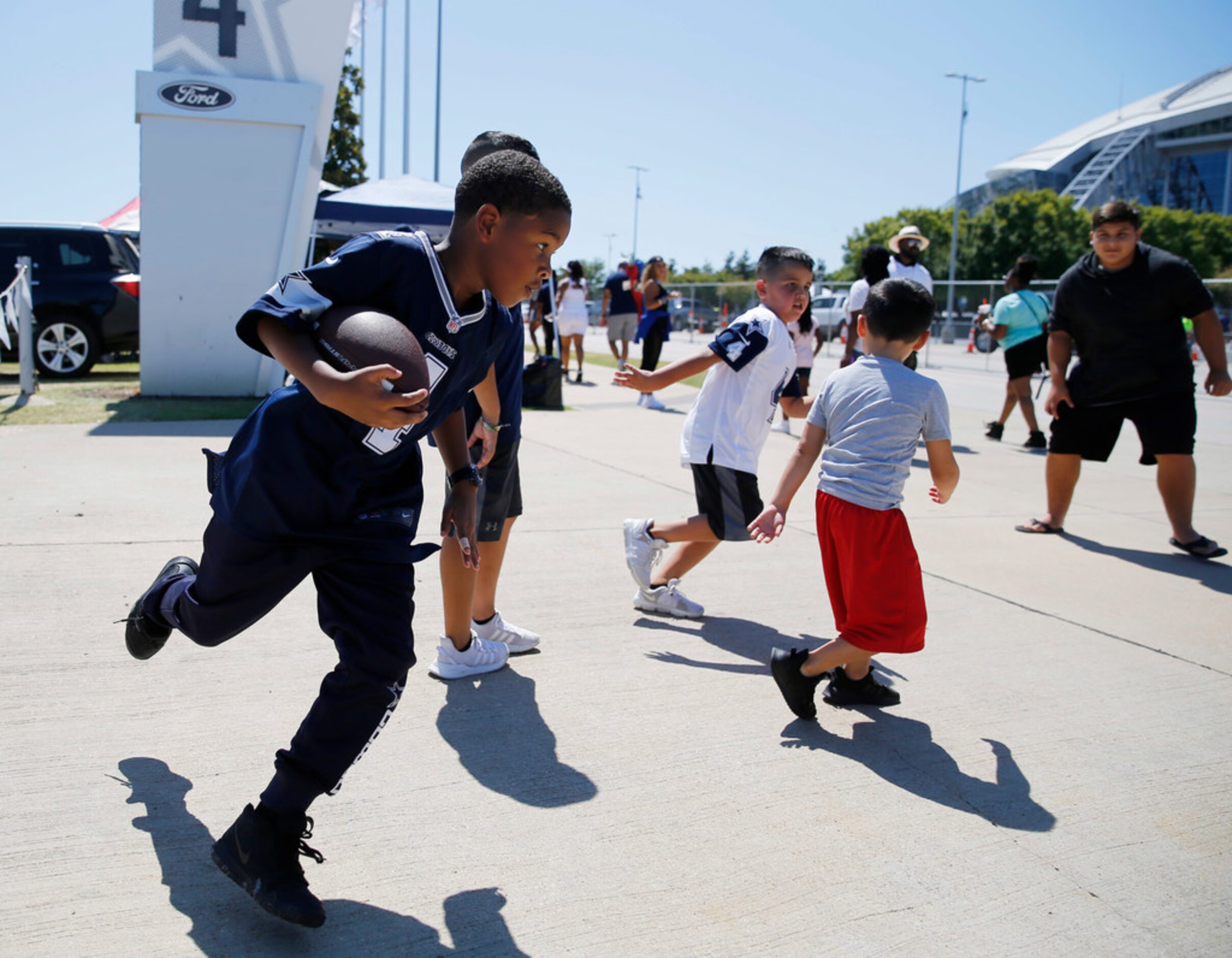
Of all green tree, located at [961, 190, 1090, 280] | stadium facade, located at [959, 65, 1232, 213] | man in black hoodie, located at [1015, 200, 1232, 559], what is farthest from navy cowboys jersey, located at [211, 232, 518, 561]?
stadium facade, located at [959, 65, 1232, 213]

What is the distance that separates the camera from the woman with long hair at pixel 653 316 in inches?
499

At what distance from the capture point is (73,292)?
12203mm

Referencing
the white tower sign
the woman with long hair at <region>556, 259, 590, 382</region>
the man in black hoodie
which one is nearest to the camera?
the man in black hoodie

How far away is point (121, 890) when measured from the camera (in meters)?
2.21

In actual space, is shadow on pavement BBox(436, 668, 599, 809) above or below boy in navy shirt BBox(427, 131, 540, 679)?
below

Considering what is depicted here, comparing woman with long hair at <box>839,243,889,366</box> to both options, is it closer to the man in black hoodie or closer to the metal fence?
the man in black hoodie

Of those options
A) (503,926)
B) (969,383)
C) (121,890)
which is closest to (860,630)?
(503,926)

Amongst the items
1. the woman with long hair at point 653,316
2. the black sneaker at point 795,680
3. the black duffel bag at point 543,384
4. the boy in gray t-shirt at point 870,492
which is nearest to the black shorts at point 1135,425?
the boy in gray t-shirt at point 870,492

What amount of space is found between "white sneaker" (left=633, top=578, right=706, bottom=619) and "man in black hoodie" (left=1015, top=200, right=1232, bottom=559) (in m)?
3.07

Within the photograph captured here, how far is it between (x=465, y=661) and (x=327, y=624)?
4.44 feet

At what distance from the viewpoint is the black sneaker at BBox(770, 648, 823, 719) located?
334cm

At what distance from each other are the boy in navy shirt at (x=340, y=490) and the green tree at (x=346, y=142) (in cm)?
2754

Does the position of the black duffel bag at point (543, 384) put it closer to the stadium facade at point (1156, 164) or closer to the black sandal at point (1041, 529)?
the black sandal at point (1041, 529)

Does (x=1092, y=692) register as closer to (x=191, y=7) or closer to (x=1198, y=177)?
(x=191, y=7)
